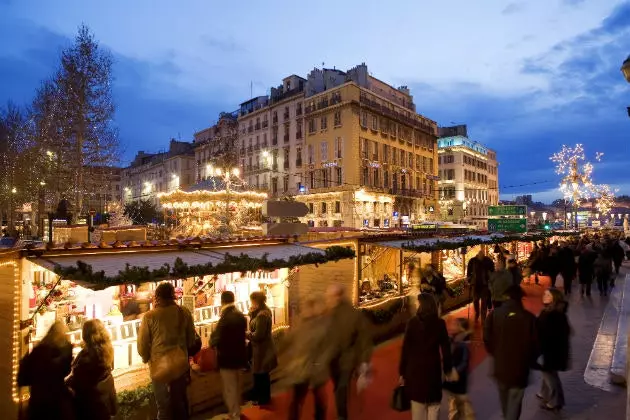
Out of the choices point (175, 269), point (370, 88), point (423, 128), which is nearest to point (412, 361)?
point (175, 269)

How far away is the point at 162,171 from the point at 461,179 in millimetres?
49332

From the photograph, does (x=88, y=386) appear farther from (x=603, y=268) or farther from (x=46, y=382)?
(x=603, y=268)

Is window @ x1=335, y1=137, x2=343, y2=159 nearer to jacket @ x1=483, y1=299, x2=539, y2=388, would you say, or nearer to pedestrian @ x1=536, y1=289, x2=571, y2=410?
pedestrian @ x1=536, y1=289, x2=571, y2=410

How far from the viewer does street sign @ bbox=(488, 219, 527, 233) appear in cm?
1972

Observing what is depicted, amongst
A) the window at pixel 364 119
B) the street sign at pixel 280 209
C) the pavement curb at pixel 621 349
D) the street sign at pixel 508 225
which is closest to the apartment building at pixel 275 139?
the window at pixel 364 119

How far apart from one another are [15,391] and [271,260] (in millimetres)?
3603

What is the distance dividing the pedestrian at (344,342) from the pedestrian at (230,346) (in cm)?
121

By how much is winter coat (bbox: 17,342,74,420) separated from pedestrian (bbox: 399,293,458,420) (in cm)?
323

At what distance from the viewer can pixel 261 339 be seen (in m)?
5.62

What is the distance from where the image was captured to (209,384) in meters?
6.09

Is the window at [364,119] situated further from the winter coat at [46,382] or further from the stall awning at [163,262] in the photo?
the winter coat at [46,382]

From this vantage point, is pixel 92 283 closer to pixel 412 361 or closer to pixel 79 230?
pixel 412 361

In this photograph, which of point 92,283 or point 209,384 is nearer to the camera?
point 92,283

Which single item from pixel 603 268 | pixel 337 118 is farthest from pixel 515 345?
pixel 337 118
